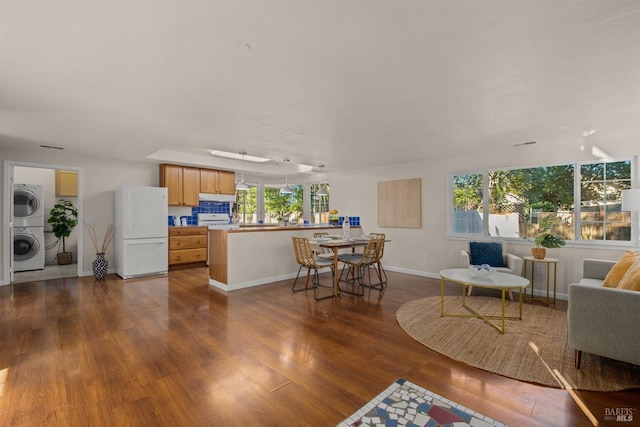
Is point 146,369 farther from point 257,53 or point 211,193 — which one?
point 211,193

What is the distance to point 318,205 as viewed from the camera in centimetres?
812

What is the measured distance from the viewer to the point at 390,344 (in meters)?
2.71

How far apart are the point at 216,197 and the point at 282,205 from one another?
2118 millimetres

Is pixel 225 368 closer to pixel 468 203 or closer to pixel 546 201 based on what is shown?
pixel 468 203

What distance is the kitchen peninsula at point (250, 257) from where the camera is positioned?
182 inches

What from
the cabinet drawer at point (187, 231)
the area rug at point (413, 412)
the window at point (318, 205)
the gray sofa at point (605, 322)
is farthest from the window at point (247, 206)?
the gray sofa at point (605, 322)

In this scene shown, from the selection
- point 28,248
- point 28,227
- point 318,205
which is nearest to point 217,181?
point 318,205

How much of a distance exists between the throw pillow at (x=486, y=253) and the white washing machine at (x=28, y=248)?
337 inches

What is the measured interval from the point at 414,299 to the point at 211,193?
16.7 feet

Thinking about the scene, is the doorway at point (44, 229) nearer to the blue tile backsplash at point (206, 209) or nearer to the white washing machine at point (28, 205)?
the white washing machine at point (28, 205)

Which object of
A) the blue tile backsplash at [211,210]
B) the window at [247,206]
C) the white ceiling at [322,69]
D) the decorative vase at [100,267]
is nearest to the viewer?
the white ceiling at [322,69]

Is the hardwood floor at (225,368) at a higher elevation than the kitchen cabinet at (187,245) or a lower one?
lower

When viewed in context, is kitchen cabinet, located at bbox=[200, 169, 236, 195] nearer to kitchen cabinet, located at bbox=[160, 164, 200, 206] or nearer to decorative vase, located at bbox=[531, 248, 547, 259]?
kitchen cabinet, located at bbox=[160, 164, 200, 206]

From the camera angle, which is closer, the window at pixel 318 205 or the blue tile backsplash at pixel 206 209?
the blue tile backsplash at pixel 206 209
